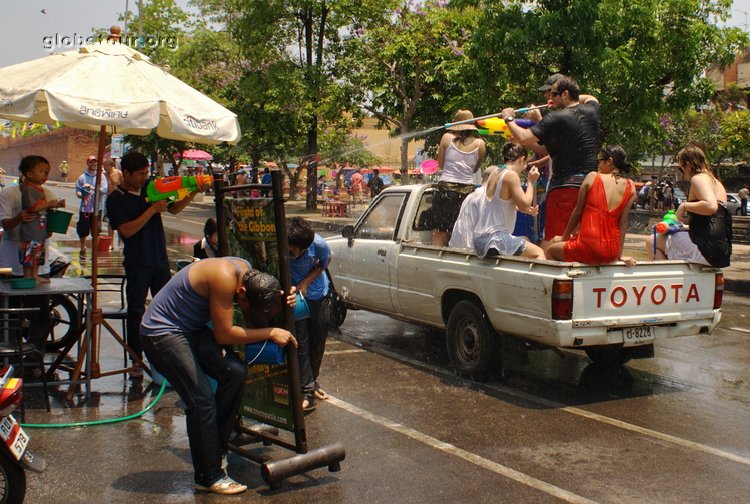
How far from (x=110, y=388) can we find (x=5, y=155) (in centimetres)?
9365

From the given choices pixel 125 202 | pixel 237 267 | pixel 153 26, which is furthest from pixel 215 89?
pixel 237 267

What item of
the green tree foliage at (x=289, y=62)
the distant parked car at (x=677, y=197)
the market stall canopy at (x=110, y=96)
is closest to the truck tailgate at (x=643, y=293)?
the market stall canopy at (x=110, y=96)

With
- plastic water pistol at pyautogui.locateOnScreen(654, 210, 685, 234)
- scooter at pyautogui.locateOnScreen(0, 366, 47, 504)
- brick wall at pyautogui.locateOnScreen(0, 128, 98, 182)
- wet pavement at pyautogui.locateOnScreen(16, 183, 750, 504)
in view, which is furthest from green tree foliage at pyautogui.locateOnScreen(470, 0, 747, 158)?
brick wall at pyautogui.locateOnScreen(0, 128, 98, 182)

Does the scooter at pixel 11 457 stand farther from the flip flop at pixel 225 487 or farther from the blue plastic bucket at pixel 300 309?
the blue plastic bucket at pixel 300 309

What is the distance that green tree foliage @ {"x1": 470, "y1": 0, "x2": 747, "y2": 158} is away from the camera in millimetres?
16984

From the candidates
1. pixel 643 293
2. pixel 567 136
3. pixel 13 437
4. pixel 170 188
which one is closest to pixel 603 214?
pixel 643 293

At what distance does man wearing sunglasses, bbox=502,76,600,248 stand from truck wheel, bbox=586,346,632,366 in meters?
1.21

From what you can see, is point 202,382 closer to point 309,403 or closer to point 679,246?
point 309,403

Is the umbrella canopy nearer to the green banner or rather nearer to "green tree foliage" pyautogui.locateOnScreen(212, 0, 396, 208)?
the green banner

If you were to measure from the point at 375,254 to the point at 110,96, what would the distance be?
11.2ft

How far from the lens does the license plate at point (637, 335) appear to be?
274 inches

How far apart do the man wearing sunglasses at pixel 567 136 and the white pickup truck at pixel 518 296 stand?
1221mm

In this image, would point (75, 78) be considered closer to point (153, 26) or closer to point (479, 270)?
point (479, 270)

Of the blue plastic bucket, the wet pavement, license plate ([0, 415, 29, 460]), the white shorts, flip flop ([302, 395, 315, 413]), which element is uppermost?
the white shorts
